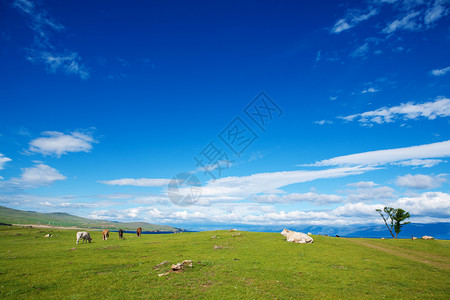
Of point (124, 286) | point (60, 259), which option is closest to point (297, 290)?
point (124, 286)

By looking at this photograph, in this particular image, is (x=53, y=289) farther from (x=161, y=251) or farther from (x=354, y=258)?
(x=354, y=258)

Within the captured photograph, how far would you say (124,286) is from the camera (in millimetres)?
19453

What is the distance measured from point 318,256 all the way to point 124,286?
95.9 ft

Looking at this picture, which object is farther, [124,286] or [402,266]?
[402,266]

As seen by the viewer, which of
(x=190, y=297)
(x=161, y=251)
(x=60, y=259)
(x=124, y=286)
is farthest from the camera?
(x=161, y=251)

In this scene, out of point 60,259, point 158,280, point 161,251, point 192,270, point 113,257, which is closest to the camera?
point 158,280

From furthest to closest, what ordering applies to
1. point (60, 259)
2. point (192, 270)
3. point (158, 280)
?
point (60, 259), point (192, 270), point (158, 280)

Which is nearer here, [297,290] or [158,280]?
[297,290]

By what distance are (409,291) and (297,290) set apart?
422 inches

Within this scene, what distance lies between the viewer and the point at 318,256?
34.7 meters

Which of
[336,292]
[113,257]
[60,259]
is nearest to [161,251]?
[113,257]

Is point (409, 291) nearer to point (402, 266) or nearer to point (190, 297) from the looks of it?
point (402, 266)

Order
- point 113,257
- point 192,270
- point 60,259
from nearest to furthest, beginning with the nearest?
point 192,270
point 60,259
point 113,257

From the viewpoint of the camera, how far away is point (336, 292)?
1947 centimetres
